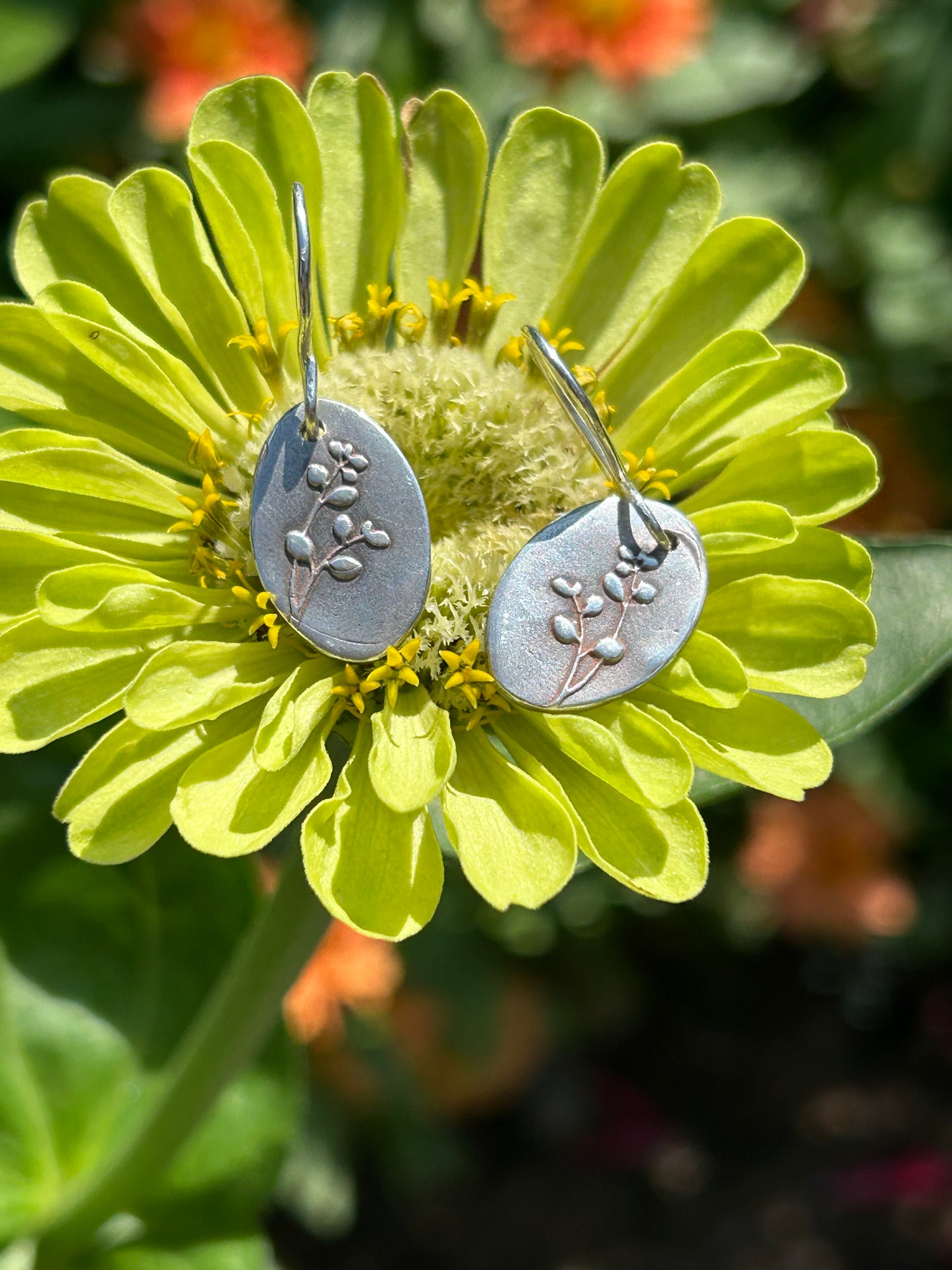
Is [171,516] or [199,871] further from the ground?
[171,516]

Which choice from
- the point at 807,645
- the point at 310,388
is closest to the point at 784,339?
the point at 807,645

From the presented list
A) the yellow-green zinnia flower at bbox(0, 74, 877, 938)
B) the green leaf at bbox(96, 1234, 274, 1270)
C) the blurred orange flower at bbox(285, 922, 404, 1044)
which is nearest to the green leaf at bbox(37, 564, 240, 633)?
the yellow-green zinnia flower at bbox(0, 74, 877, 938)

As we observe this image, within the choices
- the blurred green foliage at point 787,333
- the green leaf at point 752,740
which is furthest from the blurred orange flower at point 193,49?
the green leaf at point 752,740

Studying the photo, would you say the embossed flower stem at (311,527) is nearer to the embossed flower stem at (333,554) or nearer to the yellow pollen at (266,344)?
the embossed flower stem at (333,554)

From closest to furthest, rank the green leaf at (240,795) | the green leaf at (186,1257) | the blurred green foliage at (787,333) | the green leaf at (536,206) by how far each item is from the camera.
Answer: the green leaf at (240,795), the green leaf at (536,206), the green leaf at (186,1257), the blurred green foliage at (787,333)

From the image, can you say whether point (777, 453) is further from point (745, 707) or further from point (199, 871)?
point (199, 871)

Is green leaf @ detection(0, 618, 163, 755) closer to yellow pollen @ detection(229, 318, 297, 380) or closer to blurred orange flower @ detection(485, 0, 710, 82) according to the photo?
yellow pollen @ detection(229, 318, 297, 380)

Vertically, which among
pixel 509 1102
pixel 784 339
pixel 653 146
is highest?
pixel 653 146

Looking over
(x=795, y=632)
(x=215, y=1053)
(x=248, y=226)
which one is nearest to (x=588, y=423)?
Answer: (x=795, y=632)
